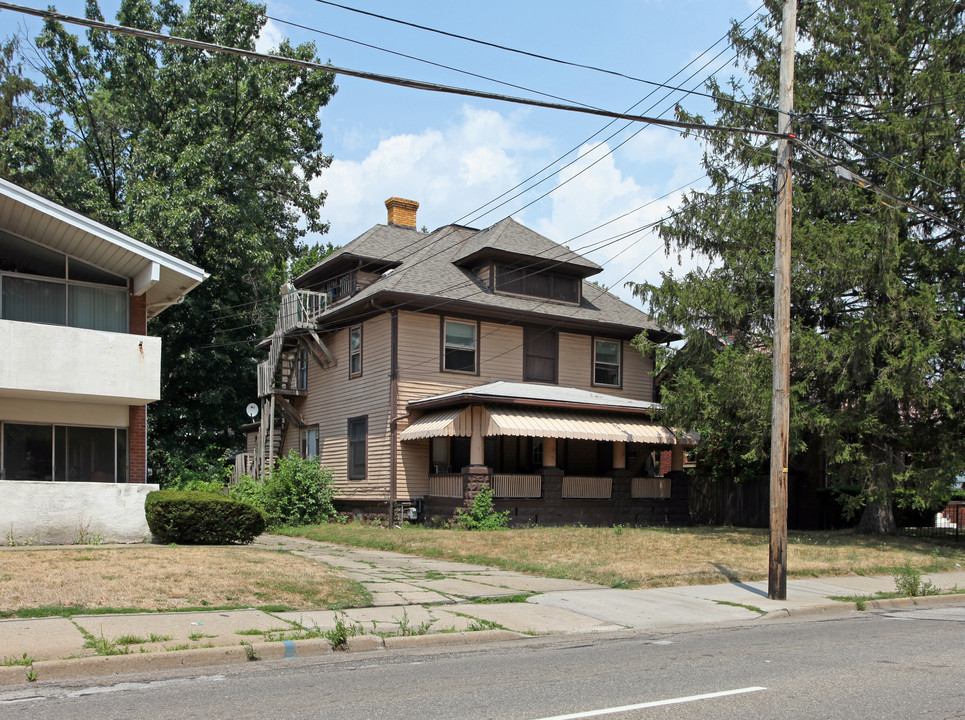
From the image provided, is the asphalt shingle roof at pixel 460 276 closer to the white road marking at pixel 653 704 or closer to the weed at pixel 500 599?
the weed at pixel 500 599

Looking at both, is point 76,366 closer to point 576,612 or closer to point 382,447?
point 382,447

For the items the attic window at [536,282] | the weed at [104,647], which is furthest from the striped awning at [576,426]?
the weed at [104,647]

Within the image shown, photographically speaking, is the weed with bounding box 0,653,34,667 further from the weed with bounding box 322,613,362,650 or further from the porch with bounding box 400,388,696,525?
the porch with bounding box 400,388,696,525

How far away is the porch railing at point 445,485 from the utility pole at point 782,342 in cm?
1192

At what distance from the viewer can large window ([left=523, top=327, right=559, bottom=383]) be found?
27625mm

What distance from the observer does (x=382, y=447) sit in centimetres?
2591

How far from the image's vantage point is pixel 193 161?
3312cm

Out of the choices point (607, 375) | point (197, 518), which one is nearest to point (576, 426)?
point (607, 375)

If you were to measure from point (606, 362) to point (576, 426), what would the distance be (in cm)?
586

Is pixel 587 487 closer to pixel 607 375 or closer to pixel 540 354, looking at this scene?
pixel 540 354

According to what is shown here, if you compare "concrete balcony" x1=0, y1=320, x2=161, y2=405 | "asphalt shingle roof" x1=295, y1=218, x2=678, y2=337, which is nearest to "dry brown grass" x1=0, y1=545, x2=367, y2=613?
"concrete balcony" x1=0, y1=320, x2=161, y2=405

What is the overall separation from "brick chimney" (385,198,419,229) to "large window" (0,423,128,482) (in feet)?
51.3

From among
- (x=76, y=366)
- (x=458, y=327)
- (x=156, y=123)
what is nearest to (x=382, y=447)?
(x=458, y=327)

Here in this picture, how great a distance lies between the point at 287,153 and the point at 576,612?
99.5 feet
